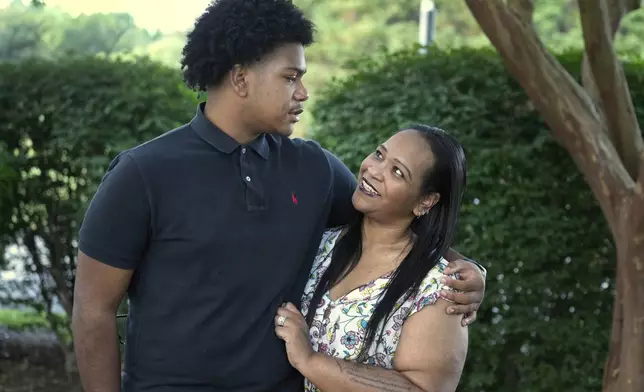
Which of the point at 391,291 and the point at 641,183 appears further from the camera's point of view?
the point at 641,183

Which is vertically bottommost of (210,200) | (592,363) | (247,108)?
(592,363)

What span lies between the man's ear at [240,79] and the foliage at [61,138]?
2623mm

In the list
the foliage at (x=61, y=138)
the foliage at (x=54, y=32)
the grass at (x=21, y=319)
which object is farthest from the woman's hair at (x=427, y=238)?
the foliage at (x=54, y=32)

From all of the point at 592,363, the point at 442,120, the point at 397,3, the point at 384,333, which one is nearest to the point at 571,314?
the point at 592,363

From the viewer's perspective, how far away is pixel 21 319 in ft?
19.6

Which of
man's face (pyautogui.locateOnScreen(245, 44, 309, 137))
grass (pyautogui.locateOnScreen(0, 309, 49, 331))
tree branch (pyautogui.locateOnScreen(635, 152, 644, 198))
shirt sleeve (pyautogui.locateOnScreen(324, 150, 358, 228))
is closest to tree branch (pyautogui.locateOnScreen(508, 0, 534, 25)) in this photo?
tree branch (pyautogui.locateOnScreen(635, 152, 644, 198))

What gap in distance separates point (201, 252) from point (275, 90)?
450mm

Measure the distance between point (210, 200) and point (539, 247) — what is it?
8.80ft

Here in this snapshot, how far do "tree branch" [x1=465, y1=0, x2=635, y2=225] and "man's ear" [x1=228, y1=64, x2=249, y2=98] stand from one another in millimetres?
1852

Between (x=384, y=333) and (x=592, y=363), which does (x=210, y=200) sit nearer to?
(x=384, y=333)

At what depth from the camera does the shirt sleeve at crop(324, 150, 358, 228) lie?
102 inches

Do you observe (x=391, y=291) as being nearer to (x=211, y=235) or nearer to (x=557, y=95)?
(x=211, y=235)

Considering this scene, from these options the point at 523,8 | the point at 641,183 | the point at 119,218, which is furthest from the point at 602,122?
the point at 119,218

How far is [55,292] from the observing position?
557 centimetres
